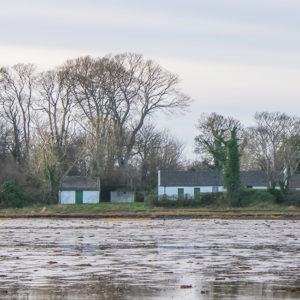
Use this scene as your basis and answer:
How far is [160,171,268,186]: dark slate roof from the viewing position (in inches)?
3814

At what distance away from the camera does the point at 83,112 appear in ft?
297

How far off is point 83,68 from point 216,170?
85.7 feet

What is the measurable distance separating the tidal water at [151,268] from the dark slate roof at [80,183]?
5254cm

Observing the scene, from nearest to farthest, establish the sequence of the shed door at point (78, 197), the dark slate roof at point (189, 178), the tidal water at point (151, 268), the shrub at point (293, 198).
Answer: the tidal water at point (151, 268)
the shrub at point (293, 198)
the shed door at point (78, 197)
the dark slate roof at point (189, 178)

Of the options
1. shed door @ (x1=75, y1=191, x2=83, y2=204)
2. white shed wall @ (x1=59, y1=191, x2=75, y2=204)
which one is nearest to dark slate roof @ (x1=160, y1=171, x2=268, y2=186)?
shed door @ (x1=75, y1=191, x2=83, y2=204)

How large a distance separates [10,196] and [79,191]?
11.4 metres

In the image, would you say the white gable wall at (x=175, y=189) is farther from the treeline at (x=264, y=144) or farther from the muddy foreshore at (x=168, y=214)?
the muddy foreshore at (x=168, y=214)

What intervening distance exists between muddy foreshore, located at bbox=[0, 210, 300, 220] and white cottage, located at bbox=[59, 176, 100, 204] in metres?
14.2

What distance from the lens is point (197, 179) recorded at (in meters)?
98.3

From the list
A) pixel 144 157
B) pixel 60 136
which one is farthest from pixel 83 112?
pixel 144 157

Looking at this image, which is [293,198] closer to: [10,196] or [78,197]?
[78,197]

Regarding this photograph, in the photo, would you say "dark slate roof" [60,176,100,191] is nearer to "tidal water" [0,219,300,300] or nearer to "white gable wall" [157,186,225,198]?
"white gable wall" [157,186,225,198]

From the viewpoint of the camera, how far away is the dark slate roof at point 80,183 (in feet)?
283

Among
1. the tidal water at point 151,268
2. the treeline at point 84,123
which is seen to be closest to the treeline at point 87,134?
the treeline at point 84,123
